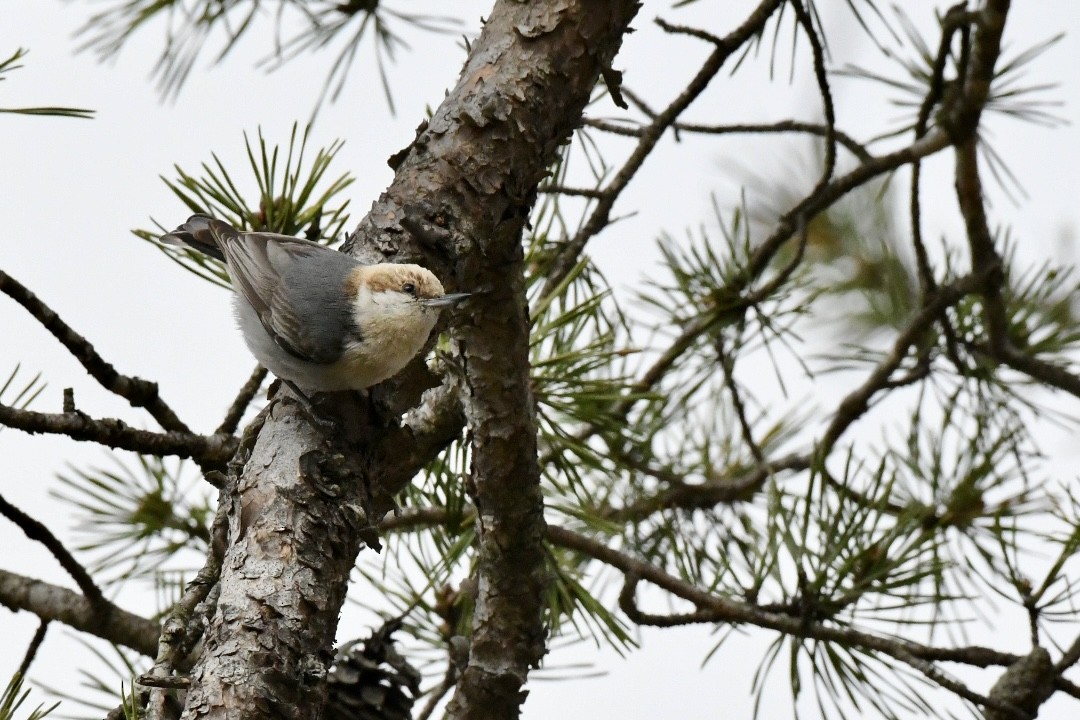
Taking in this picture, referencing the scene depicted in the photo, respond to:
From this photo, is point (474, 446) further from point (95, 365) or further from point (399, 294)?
point (95, 365)

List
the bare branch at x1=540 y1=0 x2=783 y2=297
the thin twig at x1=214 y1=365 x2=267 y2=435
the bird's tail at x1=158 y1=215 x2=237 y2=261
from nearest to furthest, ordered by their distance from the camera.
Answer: the thin twig at x1=214 y1=365 x2=267 y2=435, the bird's tail at x1=158 y1=215 x2=237 y2=261, the bare branch at x1=540 y1=0 x2=783 y2=297

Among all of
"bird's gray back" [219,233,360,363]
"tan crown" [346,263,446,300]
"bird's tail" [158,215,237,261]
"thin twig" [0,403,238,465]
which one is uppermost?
"bird's tail" [158,215,237,261]

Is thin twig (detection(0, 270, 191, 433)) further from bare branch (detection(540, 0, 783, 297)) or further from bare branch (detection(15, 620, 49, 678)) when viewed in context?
bare branch (detection(540, 0, 783, 297))

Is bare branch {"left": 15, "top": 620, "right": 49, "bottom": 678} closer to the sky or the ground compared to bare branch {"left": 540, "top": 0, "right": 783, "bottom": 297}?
closer to the ground

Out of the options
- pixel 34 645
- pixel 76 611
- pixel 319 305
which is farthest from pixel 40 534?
pixel 319 305

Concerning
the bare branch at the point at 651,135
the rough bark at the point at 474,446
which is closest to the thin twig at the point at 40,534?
the rough bark at the point at 474,446

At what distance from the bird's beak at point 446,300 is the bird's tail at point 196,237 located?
20.5 inches

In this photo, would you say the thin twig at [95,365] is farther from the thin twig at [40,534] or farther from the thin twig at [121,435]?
the thin twig at [40,534]

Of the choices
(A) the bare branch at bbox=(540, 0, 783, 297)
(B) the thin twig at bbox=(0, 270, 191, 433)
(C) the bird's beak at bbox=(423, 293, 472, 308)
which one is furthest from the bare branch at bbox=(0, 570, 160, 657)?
(A) the bare branch at bbox=(540, 0, 783, 297)

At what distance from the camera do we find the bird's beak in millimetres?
1481

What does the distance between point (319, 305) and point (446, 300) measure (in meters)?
0.32

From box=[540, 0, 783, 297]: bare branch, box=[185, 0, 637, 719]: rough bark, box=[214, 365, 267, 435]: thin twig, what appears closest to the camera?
box=[185, 0, 637, 719]: rough bark

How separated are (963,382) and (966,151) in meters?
0.64

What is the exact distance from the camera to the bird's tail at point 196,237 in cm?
188
